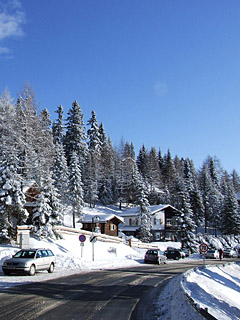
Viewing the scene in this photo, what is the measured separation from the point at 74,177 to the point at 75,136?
2571 centimetres

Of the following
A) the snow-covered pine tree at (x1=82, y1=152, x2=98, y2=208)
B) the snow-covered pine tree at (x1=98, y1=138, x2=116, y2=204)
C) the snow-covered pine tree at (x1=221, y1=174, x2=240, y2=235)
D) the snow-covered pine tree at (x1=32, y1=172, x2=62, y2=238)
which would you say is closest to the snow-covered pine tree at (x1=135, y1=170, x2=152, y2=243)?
the snow-covered pine tree at (x1=82, y1=152, x2=98, y2=208)

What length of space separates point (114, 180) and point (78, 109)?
881 inches

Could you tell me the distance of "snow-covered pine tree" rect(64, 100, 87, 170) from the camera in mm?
81594

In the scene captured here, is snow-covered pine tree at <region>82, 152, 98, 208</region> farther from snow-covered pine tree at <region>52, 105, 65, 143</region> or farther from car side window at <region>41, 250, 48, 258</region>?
car side window at <region>41, 250, 48, 258</region>

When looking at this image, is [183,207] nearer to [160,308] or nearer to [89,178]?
[89,178]

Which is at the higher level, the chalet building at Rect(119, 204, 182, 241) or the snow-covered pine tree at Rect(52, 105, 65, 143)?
the snow-covered pine tree at Rect(52, 105, 65, 143)

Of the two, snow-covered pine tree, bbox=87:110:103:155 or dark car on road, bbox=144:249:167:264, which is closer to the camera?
dark car on road, bbox=144:249:167:264

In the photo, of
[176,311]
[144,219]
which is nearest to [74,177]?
[144,219]

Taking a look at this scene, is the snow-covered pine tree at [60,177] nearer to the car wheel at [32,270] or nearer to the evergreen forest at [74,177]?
the evergreen forest at [74,177]

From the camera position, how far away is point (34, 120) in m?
31.0

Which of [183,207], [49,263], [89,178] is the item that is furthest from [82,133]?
[49,263]

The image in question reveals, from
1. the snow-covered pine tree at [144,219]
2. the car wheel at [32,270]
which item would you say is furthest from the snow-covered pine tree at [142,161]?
the car wheel at [32,270]

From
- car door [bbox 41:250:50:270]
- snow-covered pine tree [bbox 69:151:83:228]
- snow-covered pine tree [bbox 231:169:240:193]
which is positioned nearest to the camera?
car door [bbox 41:250:50:270]

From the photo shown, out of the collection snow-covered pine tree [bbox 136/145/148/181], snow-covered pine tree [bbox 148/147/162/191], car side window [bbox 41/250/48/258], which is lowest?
car side window [bbox 41/250/48/258]
